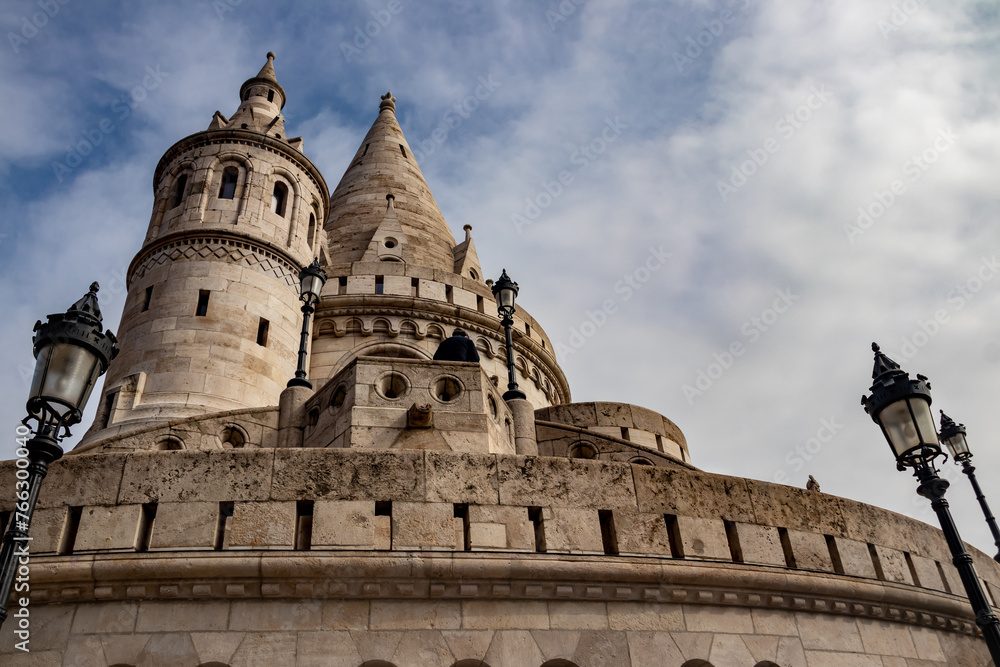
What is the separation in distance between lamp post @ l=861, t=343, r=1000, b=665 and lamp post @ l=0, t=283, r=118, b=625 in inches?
249

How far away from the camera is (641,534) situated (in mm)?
7535

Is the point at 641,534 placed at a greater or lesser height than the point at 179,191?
lesser

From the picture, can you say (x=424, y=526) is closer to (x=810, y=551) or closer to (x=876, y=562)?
(x=810, y=551)

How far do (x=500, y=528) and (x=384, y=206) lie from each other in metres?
17.1

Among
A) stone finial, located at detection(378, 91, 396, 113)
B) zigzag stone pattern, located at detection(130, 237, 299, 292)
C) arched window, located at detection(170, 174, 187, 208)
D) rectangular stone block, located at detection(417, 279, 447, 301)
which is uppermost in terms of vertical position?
stone finial, located at detection(378, 91, 396, 113)

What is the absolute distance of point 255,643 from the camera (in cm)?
643

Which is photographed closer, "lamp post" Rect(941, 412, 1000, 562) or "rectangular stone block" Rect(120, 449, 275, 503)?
"rectangular stone block" Rect(120, 449, 275, 503)

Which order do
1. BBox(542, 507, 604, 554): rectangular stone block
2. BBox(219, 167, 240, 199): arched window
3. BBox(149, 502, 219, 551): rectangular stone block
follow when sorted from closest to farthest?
BBox(149, 502, 219, 551): rectangular stone block
BBox(542, 507, 604, 554): rectangular stone block
BBox(219, 167, 240, 199): arched window

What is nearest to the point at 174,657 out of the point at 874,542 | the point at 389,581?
the point at 389,581

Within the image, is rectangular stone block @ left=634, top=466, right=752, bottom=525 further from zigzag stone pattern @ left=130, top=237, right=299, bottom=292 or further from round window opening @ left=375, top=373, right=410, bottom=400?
zigzag stone pattern @ left=130, top=237, right=299, bottom=292

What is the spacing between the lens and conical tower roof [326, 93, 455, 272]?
21500 millimetres

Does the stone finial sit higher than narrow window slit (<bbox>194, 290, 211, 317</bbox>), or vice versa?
the stone finial

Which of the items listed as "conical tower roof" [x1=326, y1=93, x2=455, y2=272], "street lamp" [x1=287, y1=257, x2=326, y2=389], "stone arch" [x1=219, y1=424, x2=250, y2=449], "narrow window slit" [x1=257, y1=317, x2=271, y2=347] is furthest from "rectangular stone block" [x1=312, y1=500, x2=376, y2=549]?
"conical tower roof" [x1=326, y1=93, x2=455, y2=272]

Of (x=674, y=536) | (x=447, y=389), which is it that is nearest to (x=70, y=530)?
(x=447, y=389)
